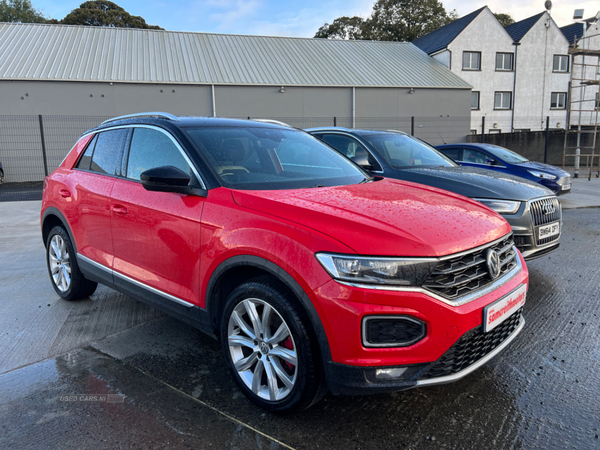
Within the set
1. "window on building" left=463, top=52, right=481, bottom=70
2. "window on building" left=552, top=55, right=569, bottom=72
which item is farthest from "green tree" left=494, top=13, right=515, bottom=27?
"window on building" left=463, top=52, right=481, bottom=70

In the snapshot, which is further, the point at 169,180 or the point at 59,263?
the point at 59,263

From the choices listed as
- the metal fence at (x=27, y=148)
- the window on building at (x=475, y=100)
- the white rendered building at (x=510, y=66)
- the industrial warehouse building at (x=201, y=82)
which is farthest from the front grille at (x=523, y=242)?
the window on building at (x=475, y=100)

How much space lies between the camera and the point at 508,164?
983cm

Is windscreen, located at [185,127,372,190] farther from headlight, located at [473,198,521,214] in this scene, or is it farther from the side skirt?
headlight, located at [473,198,521,214]

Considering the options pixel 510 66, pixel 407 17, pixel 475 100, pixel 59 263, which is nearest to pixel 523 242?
pixel 59 263

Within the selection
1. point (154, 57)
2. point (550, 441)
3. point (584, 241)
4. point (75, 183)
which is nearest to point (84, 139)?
point (75, 183)

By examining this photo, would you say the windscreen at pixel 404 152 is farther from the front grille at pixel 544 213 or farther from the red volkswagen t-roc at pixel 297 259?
the red volkswagen t-roc at pixel 297 259

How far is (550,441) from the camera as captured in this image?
2234 mm

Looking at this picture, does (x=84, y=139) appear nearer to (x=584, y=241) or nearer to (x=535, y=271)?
(x=535, y=271)

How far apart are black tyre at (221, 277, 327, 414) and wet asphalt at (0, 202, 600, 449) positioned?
0.17 meters

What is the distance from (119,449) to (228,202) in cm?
141

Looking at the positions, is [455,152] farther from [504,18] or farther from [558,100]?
[504,18]

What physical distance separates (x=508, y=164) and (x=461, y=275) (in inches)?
341

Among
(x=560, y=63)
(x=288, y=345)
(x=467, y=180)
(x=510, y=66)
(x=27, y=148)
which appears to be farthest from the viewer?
(x=560, y=63)
